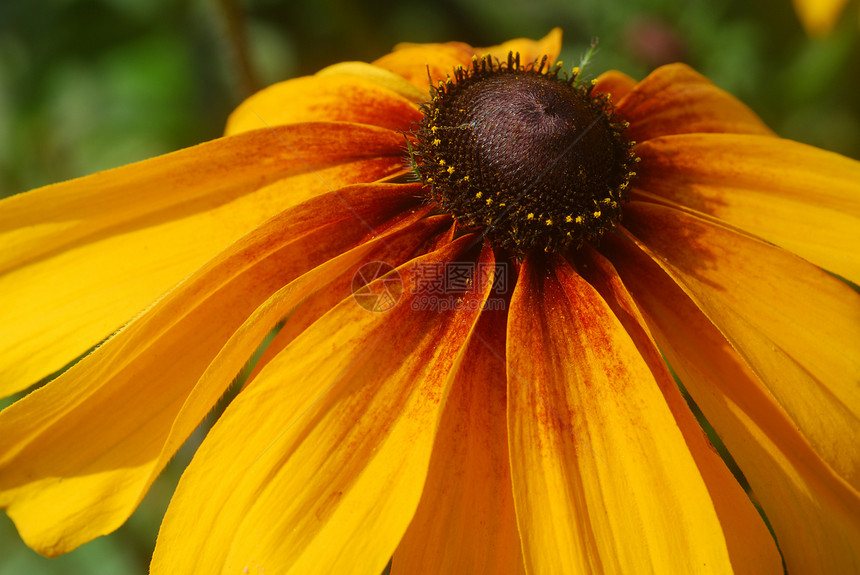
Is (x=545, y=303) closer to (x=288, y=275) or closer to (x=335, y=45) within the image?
(x=288, y=275)

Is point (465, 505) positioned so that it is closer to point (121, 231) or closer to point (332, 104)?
point (121, 231)

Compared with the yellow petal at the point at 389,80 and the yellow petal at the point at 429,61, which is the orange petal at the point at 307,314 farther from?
the yellow petal at the point at 429,61

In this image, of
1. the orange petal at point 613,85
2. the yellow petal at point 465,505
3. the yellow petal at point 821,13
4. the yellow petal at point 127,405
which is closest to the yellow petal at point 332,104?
the yellow petal at point 127,405

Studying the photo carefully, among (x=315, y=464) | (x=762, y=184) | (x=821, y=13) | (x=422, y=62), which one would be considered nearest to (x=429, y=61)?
(x=422, y=62)

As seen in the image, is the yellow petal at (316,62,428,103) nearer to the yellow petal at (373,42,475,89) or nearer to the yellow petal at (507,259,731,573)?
the yellow petal at (373,42,475,89)

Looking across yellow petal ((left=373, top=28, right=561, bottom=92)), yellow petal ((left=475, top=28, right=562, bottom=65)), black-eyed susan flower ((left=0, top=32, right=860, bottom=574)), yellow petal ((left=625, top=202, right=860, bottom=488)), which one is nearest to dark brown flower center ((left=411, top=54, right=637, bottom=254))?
black-eyed susan flower ((left=0, top=32, right=860, bottom=574))

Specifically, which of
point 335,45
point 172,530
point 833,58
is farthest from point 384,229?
point 833,58
